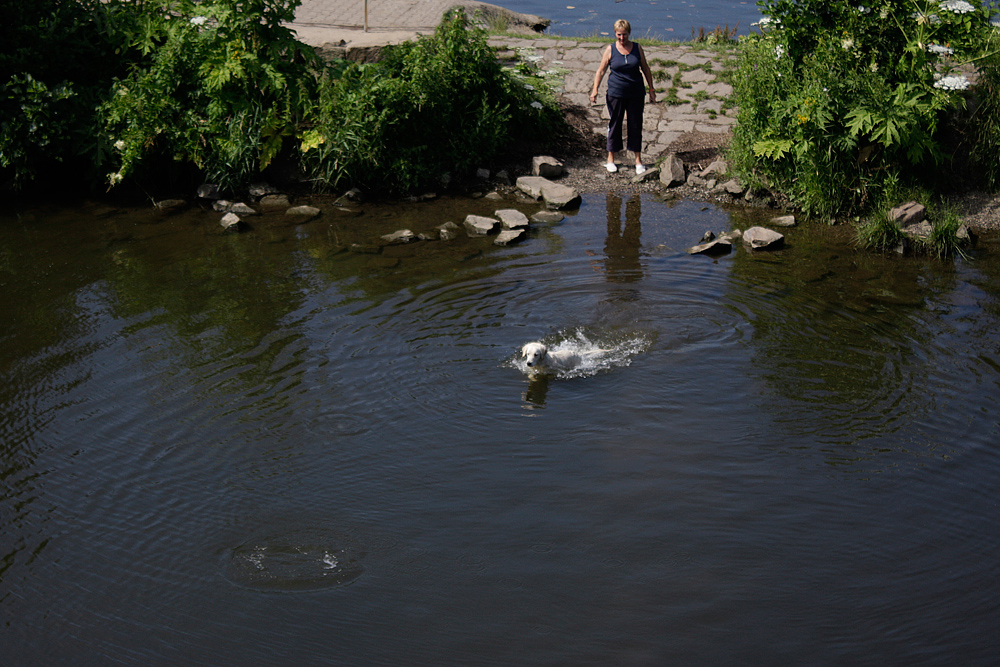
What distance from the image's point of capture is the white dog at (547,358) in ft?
24.2

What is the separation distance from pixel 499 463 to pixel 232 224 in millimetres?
6350

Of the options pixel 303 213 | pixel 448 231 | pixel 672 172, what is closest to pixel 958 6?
pixel 672 172

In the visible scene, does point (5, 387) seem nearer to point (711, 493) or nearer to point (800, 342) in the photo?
point (711, 493)

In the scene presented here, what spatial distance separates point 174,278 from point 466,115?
4.94 m

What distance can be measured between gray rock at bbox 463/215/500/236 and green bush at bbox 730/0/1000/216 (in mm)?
3474

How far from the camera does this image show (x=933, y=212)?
10.8 m

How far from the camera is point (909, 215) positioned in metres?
10.4

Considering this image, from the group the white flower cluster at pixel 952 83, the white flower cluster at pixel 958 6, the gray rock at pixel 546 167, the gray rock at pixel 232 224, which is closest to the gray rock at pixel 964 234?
the white flower cluster at pixel 952 83

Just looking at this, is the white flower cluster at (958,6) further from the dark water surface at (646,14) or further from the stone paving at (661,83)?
the dark water surface at (646,14)

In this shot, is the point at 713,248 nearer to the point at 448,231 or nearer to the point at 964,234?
the point at 964,234

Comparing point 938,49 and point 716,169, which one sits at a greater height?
point 938,49

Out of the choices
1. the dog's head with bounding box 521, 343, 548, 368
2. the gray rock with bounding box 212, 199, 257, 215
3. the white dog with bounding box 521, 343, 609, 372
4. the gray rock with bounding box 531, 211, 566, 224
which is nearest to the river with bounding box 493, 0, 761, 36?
the gray rock with bounding box 531, 211, 566, 224

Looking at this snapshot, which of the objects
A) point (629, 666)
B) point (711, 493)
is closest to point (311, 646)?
point (629, 666)

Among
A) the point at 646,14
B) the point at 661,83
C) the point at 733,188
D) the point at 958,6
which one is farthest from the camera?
the point at 646,14
